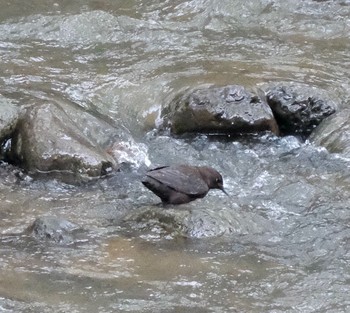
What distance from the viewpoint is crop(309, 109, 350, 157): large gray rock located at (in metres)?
7.99

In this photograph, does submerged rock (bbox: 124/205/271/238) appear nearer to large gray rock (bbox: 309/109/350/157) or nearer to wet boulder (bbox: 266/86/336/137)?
large gray rock (bbox: 309/109/350/157)

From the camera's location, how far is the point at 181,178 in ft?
21.8

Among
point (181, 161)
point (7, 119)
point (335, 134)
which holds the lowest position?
point (181, 161)

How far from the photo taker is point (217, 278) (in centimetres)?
552

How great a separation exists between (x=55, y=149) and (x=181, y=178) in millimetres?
1356

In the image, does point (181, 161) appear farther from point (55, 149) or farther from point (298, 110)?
point (298, 110)

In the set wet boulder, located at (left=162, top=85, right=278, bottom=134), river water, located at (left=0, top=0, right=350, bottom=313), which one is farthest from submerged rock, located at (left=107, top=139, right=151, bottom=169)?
wet boulder, located at (left=162, top=85, right=278, bottom=134)

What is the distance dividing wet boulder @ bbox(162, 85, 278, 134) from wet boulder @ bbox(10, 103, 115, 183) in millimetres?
995

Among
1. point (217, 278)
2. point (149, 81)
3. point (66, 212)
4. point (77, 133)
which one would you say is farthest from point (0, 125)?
point (217, 278)

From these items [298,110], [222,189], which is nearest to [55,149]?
[222,189]

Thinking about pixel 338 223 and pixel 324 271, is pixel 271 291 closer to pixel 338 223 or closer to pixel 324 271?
pixel 324 271

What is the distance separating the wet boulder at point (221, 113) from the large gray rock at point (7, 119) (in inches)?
61.8

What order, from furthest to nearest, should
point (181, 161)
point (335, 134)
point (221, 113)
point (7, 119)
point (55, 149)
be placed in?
point (221, 113) < point (335, 134) < point (181, 161) < point (7, 119) < point (55, 149)

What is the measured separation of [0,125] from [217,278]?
9.58 feet
